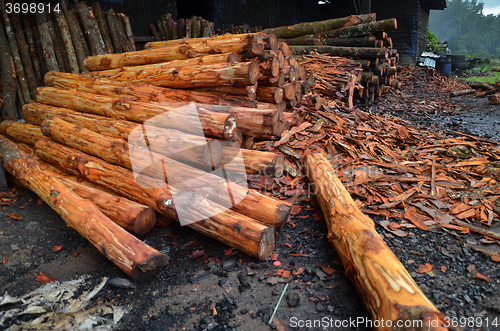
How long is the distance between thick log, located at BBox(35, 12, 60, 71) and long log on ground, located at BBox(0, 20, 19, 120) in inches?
25.2

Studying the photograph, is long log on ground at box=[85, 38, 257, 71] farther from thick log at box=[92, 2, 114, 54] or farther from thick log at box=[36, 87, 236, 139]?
thick log at box=[92, 2, 114, 54]

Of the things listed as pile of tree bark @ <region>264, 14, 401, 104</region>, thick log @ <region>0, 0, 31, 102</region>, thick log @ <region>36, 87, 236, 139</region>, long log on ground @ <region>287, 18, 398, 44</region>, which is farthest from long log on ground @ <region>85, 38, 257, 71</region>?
long log on ground @ <region>287, 18, 398, 44</region>

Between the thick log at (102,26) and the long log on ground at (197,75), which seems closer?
the long log on ground at (197,75)

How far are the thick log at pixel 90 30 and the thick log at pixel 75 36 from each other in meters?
0.16

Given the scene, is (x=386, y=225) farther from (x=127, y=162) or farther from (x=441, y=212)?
(x=127, y=162)

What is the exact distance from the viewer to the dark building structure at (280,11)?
944 cm

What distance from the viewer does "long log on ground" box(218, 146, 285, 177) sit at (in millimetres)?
3256

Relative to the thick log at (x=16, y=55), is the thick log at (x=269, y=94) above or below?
below

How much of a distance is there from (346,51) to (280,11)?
28.0ft

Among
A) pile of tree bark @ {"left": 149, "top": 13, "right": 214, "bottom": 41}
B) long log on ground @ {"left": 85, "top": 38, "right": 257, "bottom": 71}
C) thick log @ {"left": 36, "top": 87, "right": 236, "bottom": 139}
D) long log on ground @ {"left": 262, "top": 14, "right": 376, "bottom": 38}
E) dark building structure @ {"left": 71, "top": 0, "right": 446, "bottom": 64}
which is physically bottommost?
thick log @ {"left": 36, "top": 87, "right": 236, "bottom": 139}

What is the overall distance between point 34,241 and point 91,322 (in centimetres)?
175

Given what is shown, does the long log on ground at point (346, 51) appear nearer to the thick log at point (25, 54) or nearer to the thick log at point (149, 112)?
the thick log at point (149, 112)

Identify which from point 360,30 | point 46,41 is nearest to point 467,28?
point 360,30

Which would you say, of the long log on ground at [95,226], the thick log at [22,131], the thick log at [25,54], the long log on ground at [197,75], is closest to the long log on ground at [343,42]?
the long log on ground at [197,75]
